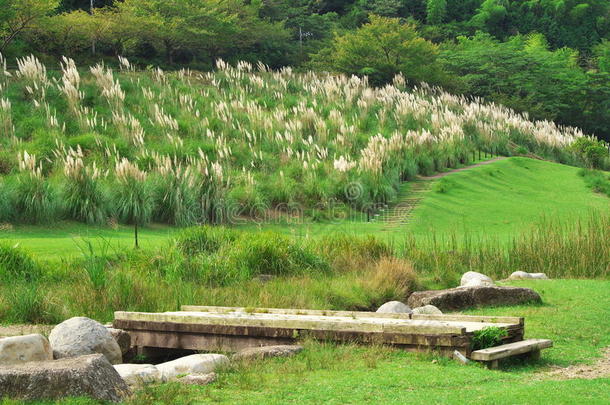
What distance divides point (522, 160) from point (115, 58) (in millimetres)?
15813

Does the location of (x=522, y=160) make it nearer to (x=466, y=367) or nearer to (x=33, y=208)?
(x=33, y=208)

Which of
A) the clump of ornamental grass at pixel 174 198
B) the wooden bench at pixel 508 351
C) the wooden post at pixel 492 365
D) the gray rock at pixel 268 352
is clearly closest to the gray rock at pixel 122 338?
the gray rock at pixel 268 352

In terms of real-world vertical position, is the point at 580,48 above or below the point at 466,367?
above

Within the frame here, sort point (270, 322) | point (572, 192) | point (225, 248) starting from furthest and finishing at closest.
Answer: point (572, 192) < point (225, 248) < point (270, 322)

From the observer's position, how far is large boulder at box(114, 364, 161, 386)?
20.0 feet

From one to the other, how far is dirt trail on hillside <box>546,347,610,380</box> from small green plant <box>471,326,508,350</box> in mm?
553

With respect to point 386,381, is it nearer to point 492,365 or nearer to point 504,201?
point 492,365

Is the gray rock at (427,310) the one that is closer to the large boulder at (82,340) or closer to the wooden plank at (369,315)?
the wooden plank at (369,315)

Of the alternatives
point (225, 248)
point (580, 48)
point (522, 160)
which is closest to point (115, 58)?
point (522, 160)

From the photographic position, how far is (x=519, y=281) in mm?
12250

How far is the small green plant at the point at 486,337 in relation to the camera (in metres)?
7.19

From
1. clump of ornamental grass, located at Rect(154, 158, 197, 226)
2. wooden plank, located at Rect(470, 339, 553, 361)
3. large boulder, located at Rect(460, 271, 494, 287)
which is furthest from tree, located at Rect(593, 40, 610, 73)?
wooden plank, located at Rect(470, 339, 553, 361)

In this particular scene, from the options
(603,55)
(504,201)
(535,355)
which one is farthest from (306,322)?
(603,55)

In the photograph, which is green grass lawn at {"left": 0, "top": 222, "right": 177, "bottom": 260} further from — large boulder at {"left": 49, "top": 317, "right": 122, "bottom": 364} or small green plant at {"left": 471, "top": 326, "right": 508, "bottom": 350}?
small green plant at {"left": 471, "top": 326, "right": 508, "bottom": 350}
